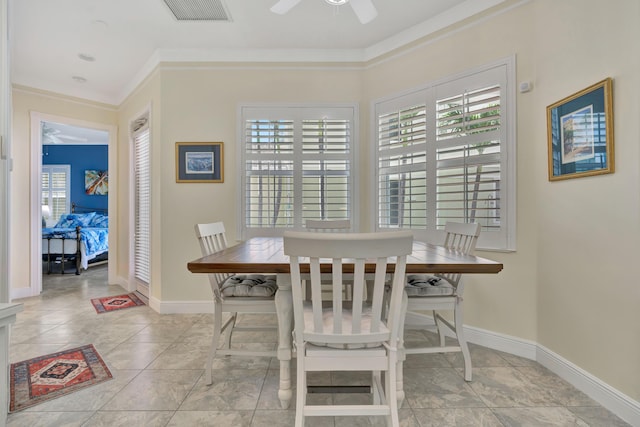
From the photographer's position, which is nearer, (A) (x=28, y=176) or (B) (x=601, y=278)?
(B) (x=601, y=278)

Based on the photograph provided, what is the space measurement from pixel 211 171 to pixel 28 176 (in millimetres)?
2600

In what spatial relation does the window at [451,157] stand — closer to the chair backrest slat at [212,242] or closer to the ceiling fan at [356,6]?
the ceiling fan at [356,6]

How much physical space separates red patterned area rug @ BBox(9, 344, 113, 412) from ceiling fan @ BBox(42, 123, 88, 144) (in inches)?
212

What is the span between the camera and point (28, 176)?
372 centimetres

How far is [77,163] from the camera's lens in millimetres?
7188

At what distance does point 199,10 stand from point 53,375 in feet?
9.52

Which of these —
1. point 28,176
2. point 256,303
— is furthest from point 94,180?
point 256,303

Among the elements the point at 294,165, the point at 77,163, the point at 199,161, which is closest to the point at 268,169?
the point at 294,165

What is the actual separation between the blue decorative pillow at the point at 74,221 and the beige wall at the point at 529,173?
2759mm

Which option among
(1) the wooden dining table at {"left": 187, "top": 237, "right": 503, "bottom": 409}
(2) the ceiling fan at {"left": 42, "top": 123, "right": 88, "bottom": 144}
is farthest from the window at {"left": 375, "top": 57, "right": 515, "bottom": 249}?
(2) the ceiling fan at {"left": 42, "top": 123, "right": 88, "bottom": 144}

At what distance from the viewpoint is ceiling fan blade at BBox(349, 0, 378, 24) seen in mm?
1735

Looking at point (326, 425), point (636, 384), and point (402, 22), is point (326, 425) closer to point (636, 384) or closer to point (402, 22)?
point (636, 384)

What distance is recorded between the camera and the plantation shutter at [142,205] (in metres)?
3.52

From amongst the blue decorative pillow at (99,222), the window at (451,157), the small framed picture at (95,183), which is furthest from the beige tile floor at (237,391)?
the small framed picture at (95,183)
